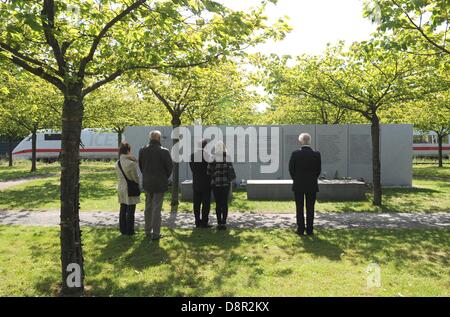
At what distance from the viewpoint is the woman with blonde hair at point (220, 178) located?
847cm

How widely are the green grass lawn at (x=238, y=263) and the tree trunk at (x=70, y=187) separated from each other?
0.25 meters

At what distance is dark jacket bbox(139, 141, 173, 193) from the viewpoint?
7449 mm

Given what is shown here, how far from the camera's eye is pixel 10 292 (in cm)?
500

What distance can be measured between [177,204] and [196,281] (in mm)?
6428

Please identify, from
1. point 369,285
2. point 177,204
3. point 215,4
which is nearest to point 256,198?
point 177,204

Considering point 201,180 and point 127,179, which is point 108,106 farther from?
point 127,179

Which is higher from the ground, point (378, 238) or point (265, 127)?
point (265, 127)

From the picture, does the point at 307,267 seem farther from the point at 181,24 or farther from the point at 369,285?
the point at 181,24

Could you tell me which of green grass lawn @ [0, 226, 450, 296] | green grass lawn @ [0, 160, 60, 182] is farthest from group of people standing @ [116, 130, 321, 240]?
green grass lawn @ [0, 160, 60, 182]

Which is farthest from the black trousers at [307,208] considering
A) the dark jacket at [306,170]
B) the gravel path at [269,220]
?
the gravel path at [269,220]

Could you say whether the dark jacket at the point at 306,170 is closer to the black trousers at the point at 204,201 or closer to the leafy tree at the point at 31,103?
the black trousers at the point at 204,201

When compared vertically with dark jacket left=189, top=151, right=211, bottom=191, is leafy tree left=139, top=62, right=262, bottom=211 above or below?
above

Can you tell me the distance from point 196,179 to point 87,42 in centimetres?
367

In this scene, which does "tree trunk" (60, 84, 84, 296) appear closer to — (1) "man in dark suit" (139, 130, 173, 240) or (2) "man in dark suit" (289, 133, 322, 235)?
(1) "man in dark suit" (139, 130, 173, 240)
